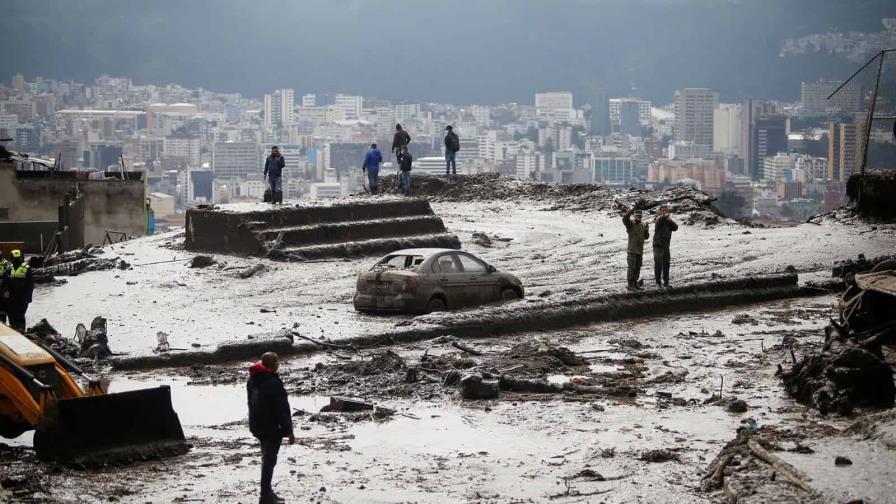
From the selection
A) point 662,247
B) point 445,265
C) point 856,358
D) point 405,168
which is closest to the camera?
point 856,358

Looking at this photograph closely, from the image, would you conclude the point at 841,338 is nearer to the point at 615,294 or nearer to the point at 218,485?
the point at 615,294

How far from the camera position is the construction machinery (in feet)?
41.8

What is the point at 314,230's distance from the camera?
3278cm

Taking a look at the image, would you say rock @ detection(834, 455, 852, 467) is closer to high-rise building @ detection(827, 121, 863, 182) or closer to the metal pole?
the metal pole

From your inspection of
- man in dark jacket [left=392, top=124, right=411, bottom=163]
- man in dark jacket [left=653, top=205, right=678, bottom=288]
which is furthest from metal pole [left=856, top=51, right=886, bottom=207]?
man in dark jacket [left=392, top=124, right=411, bottom=163]

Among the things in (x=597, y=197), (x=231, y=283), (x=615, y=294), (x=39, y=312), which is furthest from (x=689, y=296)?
(x=597, y=197)

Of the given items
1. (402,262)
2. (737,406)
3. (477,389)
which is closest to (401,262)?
(402,262)

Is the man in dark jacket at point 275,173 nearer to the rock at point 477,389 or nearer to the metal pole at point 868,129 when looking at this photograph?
the metal pole at point 868,129

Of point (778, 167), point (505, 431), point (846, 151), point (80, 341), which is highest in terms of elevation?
point (846, 151)

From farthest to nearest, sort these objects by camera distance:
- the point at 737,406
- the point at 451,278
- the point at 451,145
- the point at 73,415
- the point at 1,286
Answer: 1. the point at 451,145
2. the point at 451,278
3. the point at 1,286
4. the point at 737,406
5. the point at 73,415

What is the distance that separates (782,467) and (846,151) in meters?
39.7

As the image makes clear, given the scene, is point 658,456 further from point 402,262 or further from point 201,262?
point 201,262

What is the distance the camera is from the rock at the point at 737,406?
15.0 metres

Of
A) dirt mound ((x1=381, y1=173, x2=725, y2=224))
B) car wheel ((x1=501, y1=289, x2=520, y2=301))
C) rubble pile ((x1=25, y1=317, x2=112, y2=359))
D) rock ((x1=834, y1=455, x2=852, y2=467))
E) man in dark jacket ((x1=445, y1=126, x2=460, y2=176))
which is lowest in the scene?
rubble pile ((x1=25, y1=317, x2=112, y2=359))
